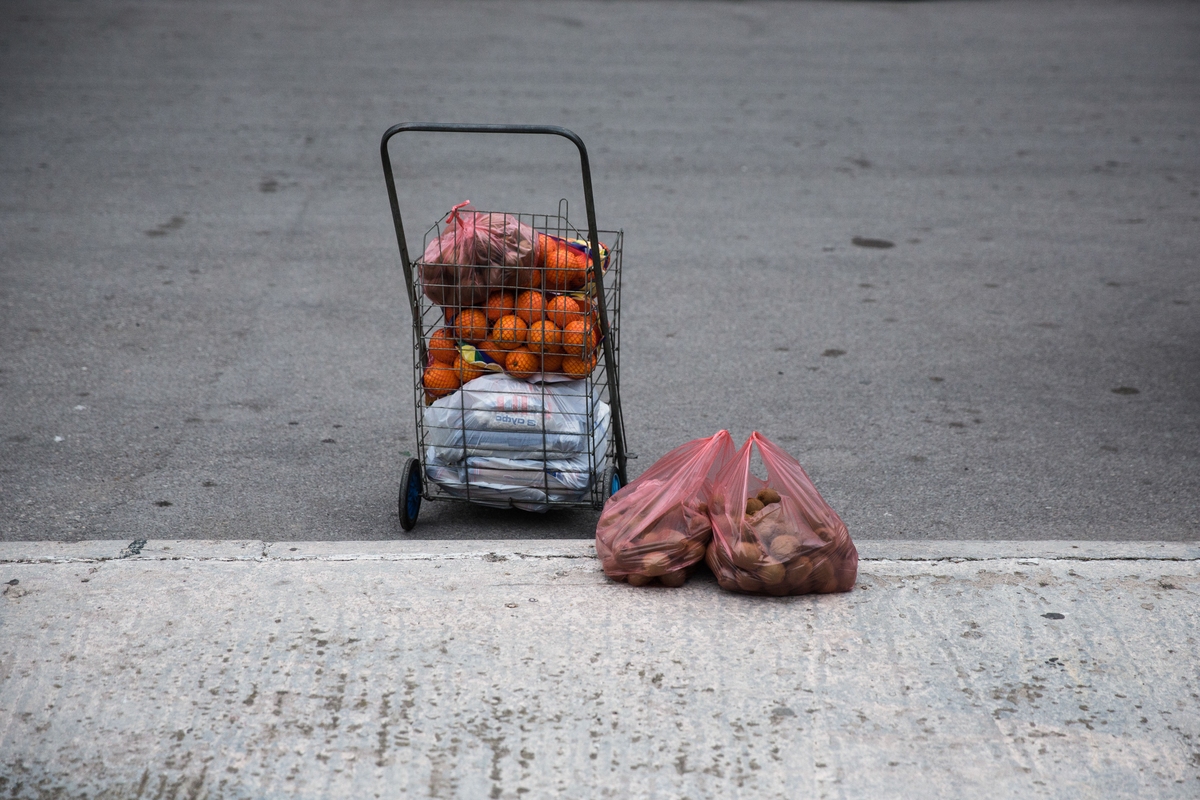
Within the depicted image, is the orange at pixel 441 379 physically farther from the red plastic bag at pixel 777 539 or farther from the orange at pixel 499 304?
the red plastic bag at pixel 777 539

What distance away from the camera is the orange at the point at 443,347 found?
361 centimetres

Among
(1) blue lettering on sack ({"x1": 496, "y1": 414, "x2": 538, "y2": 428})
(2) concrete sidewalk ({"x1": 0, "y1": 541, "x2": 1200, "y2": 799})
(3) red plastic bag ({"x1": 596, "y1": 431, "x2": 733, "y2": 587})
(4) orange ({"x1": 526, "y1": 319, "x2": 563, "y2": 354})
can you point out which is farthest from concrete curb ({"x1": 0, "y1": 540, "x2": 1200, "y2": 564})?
(4) orange ({"x1": 526, "y1": 319, "x2": 563, "y2": 354})

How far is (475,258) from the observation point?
3418 millimetres

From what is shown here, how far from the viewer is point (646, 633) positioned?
290 centimetres

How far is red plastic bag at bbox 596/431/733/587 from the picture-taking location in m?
3.09

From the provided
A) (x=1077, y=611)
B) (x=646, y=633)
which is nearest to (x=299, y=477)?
(x=646, y=633)

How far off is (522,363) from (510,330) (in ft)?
0.41

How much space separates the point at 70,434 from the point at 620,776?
297 centimetres

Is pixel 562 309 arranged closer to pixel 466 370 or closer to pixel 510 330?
pixel 510 330

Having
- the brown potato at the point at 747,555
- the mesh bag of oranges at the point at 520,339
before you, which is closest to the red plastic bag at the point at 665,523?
the brown potato at the point at 747,555

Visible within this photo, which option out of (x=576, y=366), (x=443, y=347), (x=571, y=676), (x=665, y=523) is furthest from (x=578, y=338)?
(x=571, y=676)

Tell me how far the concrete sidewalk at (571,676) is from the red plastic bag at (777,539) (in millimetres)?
67

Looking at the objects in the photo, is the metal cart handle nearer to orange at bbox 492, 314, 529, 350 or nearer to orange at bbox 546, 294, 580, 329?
orange at bbox 546, 294, 580, 329

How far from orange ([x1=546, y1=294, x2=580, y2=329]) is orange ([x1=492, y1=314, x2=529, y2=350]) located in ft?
0.31
